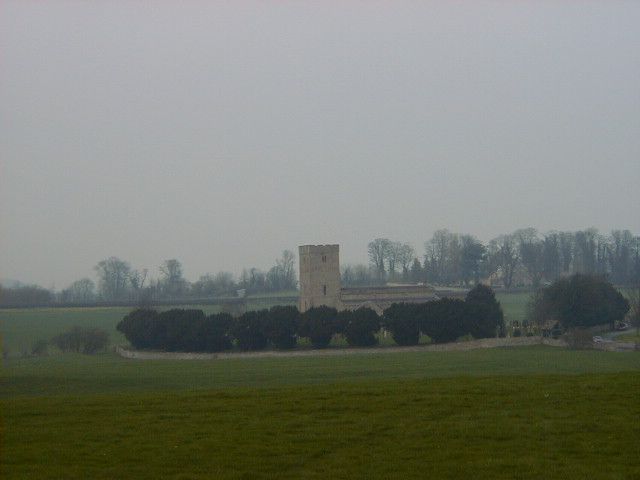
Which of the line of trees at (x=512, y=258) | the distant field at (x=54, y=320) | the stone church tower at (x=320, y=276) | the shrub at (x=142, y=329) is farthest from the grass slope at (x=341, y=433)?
the line of trees at (x=512, y=258)

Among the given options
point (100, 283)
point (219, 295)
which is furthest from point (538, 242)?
point (100, 283)

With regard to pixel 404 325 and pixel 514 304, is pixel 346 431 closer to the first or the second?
pixel 404 325

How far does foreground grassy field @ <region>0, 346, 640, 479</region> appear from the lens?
13.5 meters

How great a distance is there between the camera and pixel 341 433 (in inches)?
596

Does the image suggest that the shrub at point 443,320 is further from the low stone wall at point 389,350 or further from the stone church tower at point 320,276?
the stone church tower at point 320,276

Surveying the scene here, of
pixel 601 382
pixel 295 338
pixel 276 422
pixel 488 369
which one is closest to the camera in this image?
pixel 276 422

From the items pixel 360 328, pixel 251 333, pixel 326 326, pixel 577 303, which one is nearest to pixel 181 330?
pixel 251 333

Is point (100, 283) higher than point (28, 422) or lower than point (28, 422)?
higher

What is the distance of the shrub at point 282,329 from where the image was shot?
55.5 m

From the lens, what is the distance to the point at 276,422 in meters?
15.9

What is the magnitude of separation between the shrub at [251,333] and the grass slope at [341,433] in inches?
1447

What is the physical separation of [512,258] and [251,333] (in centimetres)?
6211

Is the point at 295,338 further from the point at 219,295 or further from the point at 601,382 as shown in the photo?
the point at 219,295

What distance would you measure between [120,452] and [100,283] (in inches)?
3709
